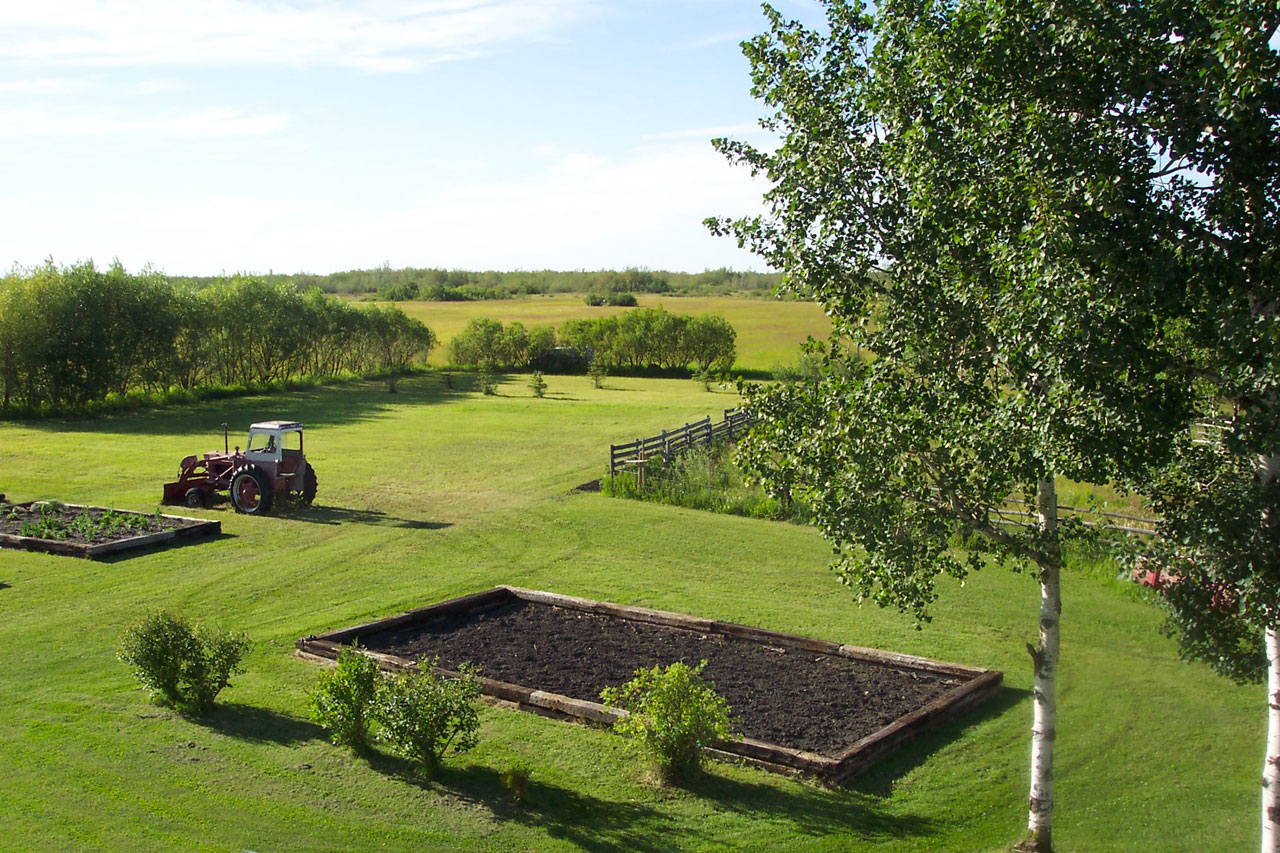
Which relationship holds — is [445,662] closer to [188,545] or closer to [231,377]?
[188,545]

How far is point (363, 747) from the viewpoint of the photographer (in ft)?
30.1

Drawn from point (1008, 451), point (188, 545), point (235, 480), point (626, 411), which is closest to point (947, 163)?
point (1008, 451)

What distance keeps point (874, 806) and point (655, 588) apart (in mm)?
7224

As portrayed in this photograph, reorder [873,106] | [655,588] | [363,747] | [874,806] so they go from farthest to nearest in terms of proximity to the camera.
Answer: [655,588]
[363,747]
[874,806]
[873,106]

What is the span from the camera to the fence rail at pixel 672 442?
25.5m

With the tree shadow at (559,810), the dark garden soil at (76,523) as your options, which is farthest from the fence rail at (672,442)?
the tree shadow at (559,810)

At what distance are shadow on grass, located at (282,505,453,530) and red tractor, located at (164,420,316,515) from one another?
0.53m

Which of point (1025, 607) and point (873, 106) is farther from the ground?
point (873, 106)

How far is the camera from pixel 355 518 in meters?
20.7

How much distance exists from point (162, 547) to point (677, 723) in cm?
1271

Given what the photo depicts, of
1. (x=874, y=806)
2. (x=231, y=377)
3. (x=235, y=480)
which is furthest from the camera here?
(x=231, y=377)

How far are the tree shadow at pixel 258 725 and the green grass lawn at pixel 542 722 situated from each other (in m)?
0.03

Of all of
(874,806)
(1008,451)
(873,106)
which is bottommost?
(874,806)

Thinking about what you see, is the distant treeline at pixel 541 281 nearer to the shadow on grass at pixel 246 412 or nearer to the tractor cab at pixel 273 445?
the shadow on grass at pixel 246 412
